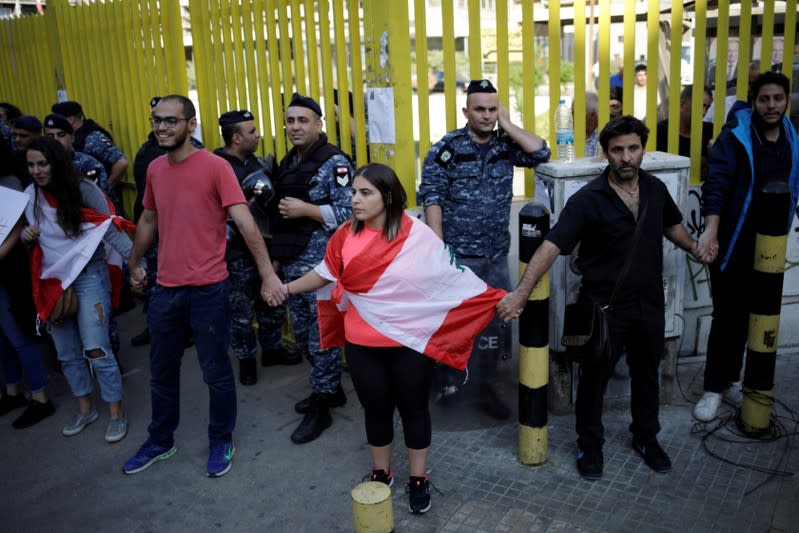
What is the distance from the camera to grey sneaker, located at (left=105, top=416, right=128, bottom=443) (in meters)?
4.67

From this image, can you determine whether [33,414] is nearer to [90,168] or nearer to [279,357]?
[279,357]

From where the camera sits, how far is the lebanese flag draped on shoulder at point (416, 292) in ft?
11.5

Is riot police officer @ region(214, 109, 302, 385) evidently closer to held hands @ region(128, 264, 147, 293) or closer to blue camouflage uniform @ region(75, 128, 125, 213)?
held hands @ region(128, 264, 147, 293)

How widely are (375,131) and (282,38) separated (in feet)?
3.71

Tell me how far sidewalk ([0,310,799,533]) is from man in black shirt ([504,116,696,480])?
234 millimetres

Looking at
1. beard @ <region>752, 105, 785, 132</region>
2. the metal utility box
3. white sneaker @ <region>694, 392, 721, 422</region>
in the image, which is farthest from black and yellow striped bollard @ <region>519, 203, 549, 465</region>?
beard @ <region>752, 105, 785, 132</region>

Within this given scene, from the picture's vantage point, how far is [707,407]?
4.47 meters

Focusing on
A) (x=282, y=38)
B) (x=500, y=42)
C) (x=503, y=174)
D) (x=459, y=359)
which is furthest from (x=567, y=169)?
(x=282, y=38)

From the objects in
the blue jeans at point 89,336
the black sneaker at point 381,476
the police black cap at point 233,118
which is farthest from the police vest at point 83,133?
the black sneaker at point 381,476

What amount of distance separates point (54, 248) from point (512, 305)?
2793 millimetres

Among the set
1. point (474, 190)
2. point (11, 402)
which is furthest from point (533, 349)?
point (11, 402)

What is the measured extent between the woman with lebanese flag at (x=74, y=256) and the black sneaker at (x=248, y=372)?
935mm

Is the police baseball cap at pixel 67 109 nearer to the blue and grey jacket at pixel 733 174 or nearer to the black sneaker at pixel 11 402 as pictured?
the black sneaker at pixel 11 402

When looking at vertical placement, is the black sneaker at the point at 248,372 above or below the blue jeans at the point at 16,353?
below
